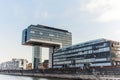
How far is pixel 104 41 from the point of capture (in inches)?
4382

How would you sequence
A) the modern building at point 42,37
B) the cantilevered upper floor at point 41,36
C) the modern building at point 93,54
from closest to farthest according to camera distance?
1. the modern building at point 93,54
2. the cantilevered upper floor at point 41,36
3. the modern building at point 42,37

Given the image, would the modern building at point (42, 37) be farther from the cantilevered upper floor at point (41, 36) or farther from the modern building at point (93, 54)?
the modern building at point (93, 54)

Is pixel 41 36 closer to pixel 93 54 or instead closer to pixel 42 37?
pixel 42 37

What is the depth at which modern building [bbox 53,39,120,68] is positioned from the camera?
107m

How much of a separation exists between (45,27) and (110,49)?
9659 cm

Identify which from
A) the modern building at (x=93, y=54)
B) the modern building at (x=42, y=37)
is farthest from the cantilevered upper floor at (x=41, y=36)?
the modern building at (x=93, y=54)

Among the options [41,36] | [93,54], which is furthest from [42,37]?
[93,54]

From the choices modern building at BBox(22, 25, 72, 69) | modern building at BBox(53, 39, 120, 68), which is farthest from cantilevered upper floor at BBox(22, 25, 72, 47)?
modern building at BBox(53, 39, 120, 68)

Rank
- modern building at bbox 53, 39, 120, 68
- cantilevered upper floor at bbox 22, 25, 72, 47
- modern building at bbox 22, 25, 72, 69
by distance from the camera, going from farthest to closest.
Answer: modern building at bbox 22, 25, 72, 69 → cantilevered upper floor at bbox 22, 25, 72, 47 → modern building at bbox 53, 39, 120, 68

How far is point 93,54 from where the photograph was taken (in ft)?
391

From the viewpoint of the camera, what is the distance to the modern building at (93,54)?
107 meters

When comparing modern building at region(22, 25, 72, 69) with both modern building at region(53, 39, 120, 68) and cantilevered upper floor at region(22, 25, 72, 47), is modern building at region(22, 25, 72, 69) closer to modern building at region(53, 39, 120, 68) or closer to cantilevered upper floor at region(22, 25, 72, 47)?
cantilevered upper floor at region(22, 25, 72, 47)

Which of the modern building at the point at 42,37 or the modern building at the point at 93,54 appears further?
the modern building at the point at 42,37

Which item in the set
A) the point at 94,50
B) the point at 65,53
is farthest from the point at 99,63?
the point at 65,53
